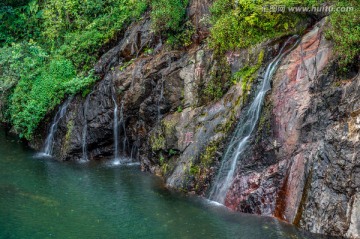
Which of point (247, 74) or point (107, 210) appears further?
point (247, 74)

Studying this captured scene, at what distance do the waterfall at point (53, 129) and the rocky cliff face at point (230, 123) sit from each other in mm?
262

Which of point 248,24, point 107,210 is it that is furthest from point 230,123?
point 107,210

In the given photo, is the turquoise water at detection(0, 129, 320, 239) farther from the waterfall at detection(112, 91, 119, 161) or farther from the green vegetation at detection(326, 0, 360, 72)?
the green vegetation at detection(326, 0, 360, 72)

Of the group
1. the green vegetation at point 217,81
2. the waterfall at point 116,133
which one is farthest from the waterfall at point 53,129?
the green vegetation at point 217,81

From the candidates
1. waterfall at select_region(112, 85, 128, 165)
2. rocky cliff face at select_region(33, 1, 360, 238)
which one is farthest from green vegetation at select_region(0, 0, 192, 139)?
waterfall at select_region(112, 85, 128, 165)

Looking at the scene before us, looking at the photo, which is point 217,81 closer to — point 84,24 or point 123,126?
point 123,126

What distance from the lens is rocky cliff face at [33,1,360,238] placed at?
1088 centimetres

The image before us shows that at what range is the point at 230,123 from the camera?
13.8 metres

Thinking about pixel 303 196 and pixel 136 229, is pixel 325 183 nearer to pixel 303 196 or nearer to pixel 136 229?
pixel 303 196

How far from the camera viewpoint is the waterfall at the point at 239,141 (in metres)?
13.1

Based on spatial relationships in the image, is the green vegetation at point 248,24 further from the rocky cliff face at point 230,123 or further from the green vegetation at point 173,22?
the green vegetation at point 173,22

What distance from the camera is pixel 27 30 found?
24.8 m

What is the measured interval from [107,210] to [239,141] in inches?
161

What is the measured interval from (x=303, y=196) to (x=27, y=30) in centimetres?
1862
